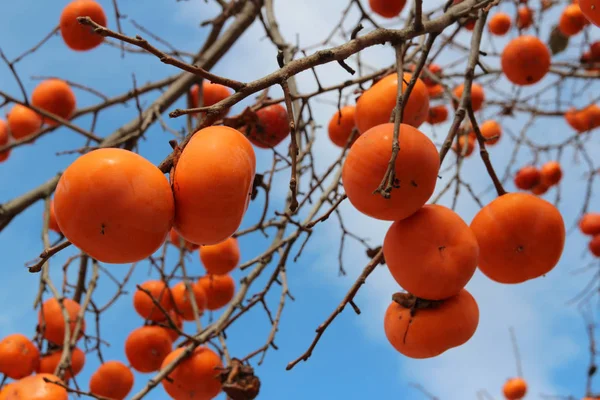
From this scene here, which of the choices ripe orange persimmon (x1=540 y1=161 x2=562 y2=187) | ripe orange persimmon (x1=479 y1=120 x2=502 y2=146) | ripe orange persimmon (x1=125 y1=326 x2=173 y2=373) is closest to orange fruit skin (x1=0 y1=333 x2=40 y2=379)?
ripe orange persimmon (x1=125 y1=326 x2=173 y2=373)

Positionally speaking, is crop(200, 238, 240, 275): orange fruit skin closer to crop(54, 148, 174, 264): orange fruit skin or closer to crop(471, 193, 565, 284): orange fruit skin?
crop(471, 193, 565, 284): orange fruit skin

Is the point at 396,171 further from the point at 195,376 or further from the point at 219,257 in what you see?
the point at 219,257

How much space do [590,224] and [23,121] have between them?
455 cm

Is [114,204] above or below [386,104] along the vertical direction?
below

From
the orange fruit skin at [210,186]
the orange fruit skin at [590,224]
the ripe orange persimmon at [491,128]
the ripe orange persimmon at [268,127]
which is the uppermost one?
the ripe orange persimmon at [491,128]

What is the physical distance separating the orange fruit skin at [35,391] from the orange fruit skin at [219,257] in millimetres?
1072

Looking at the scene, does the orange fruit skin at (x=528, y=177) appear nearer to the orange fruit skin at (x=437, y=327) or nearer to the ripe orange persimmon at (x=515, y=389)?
the ripe orange persimmon at (x=515, y=389)

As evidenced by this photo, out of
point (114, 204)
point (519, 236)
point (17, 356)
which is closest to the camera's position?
point (114, 204)

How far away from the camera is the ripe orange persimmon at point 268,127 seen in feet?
8.36

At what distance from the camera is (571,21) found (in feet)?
14.3

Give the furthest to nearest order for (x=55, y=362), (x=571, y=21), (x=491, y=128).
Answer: (x=491, y=128)
(x=571, y=21)
(x=55, y=362)

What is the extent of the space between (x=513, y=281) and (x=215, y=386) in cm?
136

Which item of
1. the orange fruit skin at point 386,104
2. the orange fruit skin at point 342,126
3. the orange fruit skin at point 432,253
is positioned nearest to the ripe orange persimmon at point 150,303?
the orange fruit skin at point 342,126

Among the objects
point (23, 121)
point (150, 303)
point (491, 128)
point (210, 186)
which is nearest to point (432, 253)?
point (210, 186)
